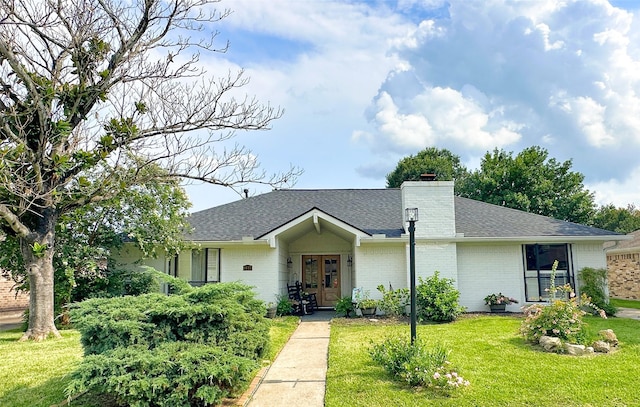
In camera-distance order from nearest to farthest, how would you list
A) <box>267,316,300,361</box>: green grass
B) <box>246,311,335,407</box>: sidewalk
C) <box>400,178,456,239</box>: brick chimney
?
<box>246,311,335,407</box>: sidewalk
<box>267,316,300,361</box>: green grass
<box>400,178,456,239</box>: brick chimney

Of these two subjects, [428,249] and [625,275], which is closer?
[428,249]

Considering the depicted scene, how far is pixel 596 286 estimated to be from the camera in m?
13.0

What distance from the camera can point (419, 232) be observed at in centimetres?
1338

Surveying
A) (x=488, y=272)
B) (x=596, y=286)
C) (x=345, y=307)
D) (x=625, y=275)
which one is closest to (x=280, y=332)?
(x=345, y=307)

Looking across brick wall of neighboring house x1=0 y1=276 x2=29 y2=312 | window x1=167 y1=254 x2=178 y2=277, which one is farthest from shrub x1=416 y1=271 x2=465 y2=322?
brick wall of neighboring house x1=0 y1=276 x2=29 y2=312

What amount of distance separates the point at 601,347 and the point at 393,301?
18.7 ft

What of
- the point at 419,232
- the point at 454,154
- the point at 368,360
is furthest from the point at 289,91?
the point at 454,154

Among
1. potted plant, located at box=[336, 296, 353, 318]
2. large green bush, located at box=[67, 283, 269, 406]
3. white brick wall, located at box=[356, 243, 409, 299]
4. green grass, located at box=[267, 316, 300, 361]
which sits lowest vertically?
green grass, located at box=[267, 316, 300, 361]

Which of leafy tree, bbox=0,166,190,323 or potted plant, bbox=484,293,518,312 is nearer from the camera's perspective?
leafy tree, bbox=0,166,190,323

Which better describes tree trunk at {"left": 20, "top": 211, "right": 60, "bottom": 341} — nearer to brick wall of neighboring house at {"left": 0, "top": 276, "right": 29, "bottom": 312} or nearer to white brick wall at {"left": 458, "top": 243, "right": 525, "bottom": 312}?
brick wall of neighboring house at {"left": 0, "top": 276, "right": 29, "bottom": 312}

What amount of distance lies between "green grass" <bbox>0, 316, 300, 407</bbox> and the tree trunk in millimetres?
481

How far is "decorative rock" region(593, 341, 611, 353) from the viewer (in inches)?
302

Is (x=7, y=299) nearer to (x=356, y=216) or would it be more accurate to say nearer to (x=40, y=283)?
(x=40, y=283)

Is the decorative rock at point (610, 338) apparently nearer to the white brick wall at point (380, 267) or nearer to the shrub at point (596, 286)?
the shrub at point (596, 286)
